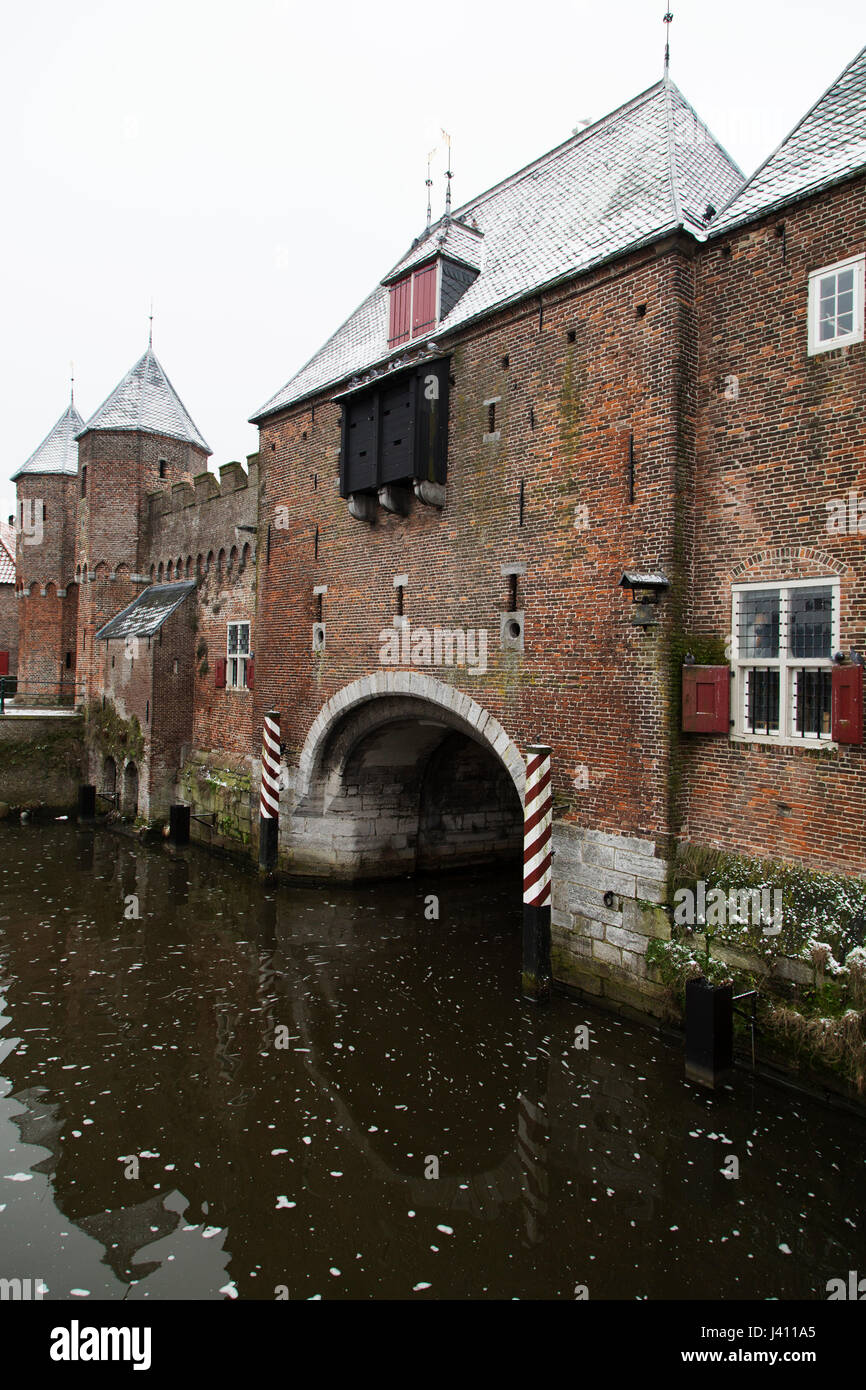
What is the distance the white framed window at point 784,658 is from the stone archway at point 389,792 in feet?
16.6

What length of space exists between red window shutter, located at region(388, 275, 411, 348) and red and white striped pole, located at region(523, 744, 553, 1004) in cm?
722

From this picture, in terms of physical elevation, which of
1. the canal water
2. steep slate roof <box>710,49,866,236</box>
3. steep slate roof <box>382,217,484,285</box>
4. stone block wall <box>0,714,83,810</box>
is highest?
steep slate roof <box>382,217,484,285</box>

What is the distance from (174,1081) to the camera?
23.4ft

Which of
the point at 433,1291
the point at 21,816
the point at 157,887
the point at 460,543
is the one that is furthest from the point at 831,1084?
the point at 21,816

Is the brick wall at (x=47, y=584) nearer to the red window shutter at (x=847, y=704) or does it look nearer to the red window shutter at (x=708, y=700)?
the red window shutter at (x=708, y=700)

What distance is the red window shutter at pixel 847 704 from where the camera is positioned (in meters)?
6.64

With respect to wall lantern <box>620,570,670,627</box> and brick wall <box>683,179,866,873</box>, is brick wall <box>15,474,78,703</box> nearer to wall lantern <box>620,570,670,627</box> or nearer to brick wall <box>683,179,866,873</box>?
wall lantern <box>620,570,670,627</box>

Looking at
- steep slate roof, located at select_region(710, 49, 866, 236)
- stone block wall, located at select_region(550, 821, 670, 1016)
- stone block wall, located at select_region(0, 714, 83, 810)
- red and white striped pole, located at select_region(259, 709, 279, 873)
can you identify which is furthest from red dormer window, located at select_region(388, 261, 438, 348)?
Result: stone block wall, located at select_region(0, 714, 83, 810)

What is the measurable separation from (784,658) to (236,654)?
12.1 metres

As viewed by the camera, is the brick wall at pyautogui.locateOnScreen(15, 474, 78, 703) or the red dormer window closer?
the red dormer window

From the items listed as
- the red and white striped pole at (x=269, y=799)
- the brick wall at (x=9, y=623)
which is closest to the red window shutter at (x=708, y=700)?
the red and white striped pole at (x=269, y=799)

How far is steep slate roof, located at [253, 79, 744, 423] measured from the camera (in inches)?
347

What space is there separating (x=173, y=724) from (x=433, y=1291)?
1510cm
